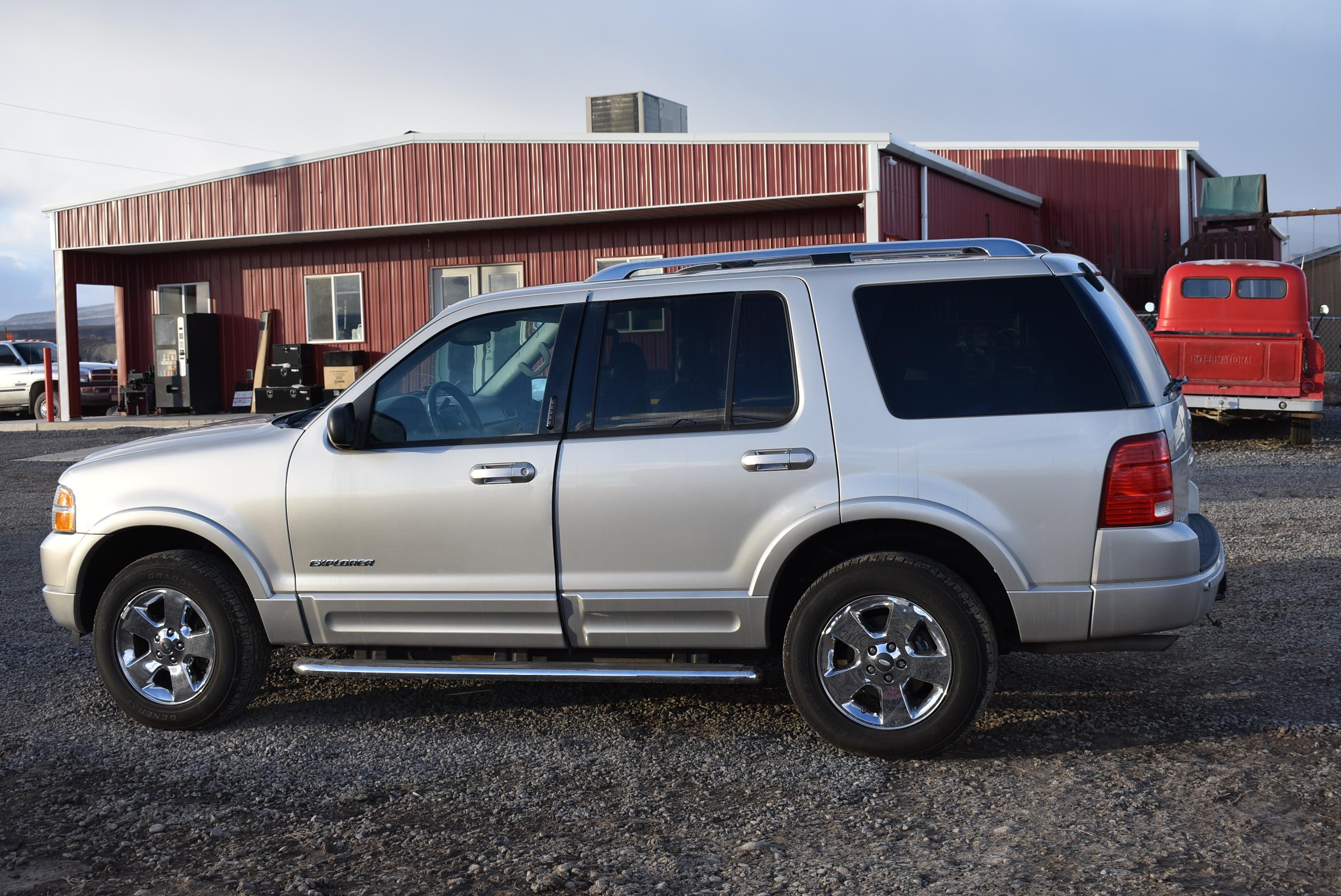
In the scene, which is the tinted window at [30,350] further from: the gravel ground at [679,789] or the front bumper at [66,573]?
the front bumper at [66,573]

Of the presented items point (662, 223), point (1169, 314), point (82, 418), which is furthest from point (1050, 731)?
point (82, 418)

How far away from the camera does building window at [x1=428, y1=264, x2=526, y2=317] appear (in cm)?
2244

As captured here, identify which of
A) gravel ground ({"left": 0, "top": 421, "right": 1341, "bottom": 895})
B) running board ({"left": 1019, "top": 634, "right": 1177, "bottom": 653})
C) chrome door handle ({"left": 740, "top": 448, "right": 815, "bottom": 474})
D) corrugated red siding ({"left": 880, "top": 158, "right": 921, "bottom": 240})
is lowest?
gravel ground ({"left": 0, "top": 421, "right": 1341, "bottom": 895})

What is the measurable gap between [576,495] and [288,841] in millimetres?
1568

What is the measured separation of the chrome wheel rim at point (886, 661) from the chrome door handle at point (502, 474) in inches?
49.7

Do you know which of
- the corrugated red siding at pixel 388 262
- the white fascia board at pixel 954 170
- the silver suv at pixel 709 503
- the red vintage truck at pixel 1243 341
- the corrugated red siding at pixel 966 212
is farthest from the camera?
the corrugated red siding at pixel 388 262

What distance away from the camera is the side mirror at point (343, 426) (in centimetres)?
→ 479

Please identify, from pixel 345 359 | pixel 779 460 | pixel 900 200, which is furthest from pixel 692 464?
pixel 345 359

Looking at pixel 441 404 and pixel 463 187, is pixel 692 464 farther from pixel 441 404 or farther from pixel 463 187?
pixel 463 187

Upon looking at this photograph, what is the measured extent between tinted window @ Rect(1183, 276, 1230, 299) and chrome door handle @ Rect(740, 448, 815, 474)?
1380cm

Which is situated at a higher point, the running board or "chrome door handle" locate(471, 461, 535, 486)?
"chrome door handle" locate(471, 461, 535, 486)

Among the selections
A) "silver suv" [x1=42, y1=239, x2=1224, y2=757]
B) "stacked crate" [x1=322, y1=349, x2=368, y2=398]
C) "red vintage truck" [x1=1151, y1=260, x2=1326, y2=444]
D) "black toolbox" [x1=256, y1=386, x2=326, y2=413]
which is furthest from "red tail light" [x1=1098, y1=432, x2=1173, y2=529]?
"black toolbox" [x1=256, y1=386, x2=326, y2=413]

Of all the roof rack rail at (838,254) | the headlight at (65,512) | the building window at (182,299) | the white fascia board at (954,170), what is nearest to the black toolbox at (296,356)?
the building window at (182,299)

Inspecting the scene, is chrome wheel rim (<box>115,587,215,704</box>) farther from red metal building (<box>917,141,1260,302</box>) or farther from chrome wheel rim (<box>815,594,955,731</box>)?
red metal building (<box>917,141,1260,302</box>)
